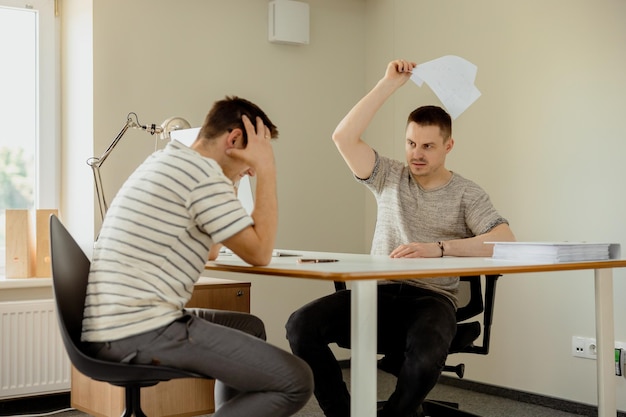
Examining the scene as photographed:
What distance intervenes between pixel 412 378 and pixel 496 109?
187 cm

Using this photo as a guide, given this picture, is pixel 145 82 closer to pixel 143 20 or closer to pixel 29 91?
pixel 143 20

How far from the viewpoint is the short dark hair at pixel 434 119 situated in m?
2.76

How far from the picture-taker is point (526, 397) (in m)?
3.53

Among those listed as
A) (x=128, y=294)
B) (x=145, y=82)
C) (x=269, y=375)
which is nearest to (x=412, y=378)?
(x=269, y=375)

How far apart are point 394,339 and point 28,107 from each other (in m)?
2.24

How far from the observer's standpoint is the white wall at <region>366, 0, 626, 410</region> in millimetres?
3184

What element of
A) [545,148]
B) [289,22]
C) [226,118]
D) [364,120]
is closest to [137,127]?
[364,120]

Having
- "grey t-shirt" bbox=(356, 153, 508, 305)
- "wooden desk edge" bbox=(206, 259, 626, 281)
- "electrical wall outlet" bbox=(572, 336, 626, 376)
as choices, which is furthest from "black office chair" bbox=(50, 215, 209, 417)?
"electrical wall outlet" bbox=(572, 336, 626, 376)

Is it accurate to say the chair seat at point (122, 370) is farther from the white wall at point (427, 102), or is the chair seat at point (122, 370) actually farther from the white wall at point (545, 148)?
the white wall at point (545, 148)

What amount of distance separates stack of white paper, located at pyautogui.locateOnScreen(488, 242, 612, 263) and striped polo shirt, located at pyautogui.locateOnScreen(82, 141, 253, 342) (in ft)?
3.01

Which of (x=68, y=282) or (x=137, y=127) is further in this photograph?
(x=137, y=127)

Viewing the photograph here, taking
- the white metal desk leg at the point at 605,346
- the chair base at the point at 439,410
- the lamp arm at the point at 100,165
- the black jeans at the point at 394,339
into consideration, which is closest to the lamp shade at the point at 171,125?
the lamp arm at the point at 100,165

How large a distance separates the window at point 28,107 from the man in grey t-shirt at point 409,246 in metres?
1.67

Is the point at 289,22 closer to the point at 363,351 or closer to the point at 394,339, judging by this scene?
the point at 394,339
